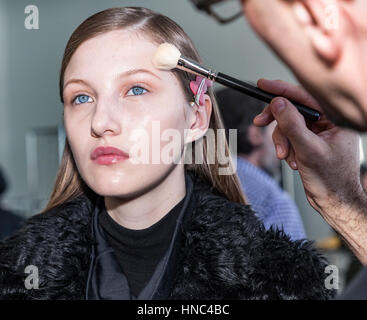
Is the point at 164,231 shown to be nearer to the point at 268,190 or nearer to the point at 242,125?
the point at 268,190

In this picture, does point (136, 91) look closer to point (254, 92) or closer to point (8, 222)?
point (254, 92)

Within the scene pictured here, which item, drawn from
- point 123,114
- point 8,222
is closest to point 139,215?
point 123,114

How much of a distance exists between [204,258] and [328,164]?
0.70 feet

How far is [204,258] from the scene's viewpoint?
786 mm

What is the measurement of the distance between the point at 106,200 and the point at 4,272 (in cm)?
17

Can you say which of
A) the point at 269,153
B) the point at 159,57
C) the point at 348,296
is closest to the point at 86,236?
the point at 159,57

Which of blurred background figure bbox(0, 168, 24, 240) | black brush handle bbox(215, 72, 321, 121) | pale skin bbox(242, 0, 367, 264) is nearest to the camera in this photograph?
pale skin bbox(242, 0, 367, 264)

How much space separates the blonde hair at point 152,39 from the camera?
0.79 meters

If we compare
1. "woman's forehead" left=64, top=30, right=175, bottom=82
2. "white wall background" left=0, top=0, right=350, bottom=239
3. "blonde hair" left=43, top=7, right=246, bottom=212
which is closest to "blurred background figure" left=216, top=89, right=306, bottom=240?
"white wall background" left=0, top=0, right=350, bottom=239

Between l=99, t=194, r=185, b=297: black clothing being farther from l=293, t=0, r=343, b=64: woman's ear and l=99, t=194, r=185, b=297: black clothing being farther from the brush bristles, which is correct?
l=293, t=0, r=343, b=64: woman's ear

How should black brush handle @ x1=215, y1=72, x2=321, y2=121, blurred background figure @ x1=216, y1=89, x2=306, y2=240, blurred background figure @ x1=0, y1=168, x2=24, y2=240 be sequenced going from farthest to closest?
blurred background figure @ x1=0, y1=168, x2=24, y2=240
blurred background figure @ x1=216, y1=89, x2=306, y2=240
black brush handle @ x1=215, y1=72, x2=321, y2=121

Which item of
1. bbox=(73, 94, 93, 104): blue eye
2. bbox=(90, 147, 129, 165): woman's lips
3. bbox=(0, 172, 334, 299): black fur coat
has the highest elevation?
bbox=(73, 94, 93, 104): blue eye

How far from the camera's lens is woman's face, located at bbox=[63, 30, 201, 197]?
750 mm

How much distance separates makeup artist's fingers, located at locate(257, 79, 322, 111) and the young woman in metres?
0.11
